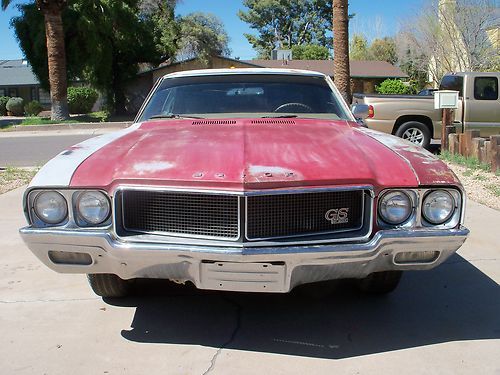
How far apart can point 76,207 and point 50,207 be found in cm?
16

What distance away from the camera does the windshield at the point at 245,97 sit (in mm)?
4355

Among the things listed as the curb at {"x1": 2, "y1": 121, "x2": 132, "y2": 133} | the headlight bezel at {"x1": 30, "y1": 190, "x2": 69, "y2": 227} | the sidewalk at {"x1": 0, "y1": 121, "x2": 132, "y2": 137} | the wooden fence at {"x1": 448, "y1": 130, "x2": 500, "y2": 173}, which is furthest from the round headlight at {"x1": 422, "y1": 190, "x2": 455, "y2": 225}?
the curb at {"x1": 2, "y1": 121, "x2": 132, "y2": 133}

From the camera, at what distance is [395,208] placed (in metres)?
2.97

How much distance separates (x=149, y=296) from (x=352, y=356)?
1.61 m

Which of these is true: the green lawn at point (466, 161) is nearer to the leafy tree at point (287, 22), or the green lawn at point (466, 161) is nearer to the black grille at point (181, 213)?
the black grille at point (181, 213)

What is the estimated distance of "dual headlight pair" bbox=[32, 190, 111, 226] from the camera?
292cm

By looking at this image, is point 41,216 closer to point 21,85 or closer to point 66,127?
point 66,127

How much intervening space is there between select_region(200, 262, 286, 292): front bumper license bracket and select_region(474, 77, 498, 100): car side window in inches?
389

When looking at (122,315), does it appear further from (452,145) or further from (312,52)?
(312,52)

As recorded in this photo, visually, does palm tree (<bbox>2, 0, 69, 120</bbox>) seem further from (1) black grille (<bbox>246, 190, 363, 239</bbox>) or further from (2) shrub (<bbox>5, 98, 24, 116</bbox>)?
(1) black grille (<bbox>246, 190, 363, 239</bbox>)

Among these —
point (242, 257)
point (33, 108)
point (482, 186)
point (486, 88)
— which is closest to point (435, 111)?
point (486, 88)

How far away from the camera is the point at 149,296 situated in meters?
3.95

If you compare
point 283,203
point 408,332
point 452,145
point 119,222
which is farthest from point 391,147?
point 452,145

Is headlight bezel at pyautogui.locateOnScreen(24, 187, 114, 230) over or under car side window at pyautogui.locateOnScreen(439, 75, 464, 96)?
under
